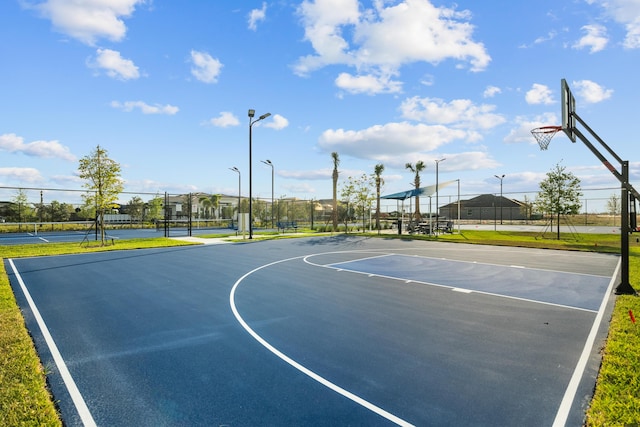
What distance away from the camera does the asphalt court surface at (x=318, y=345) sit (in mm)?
3449

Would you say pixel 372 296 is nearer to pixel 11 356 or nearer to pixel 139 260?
pixel 11 356

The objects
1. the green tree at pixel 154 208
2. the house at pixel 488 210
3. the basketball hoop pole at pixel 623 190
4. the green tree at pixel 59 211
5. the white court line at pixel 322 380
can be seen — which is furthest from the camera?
the house at pixel 488 210

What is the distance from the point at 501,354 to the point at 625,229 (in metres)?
6.46

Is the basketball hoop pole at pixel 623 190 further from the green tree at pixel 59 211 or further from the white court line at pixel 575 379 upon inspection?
the green tree at pixel 59 211

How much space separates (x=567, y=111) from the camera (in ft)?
29.4

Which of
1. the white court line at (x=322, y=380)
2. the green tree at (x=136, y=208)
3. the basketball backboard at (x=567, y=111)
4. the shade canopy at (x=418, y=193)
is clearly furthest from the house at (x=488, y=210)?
the white court line at (x=322, y=380)

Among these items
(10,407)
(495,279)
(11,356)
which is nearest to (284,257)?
(495,279)

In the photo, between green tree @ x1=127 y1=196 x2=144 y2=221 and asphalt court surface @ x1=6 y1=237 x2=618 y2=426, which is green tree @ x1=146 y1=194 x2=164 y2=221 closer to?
green tree @ x1=127 y1=196 x2=144 y2=221

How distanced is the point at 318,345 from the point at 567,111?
9.17 meters

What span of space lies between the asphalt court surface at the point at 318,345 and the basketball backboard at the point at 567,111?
420 cm

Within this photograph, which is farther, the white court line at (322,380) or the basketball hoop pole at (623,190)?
the basketball hoop pole at (623,190)

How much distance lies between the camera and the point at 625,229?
328 inches

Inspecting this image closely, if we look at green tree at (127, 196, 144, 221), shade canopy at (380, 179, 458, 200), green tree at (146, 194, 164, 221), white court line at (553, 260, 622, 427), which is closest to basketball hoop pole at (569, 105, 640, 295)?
white court line at (553, 260, 622, 427)

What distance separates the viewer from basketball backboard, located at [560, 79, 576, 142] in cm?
877
